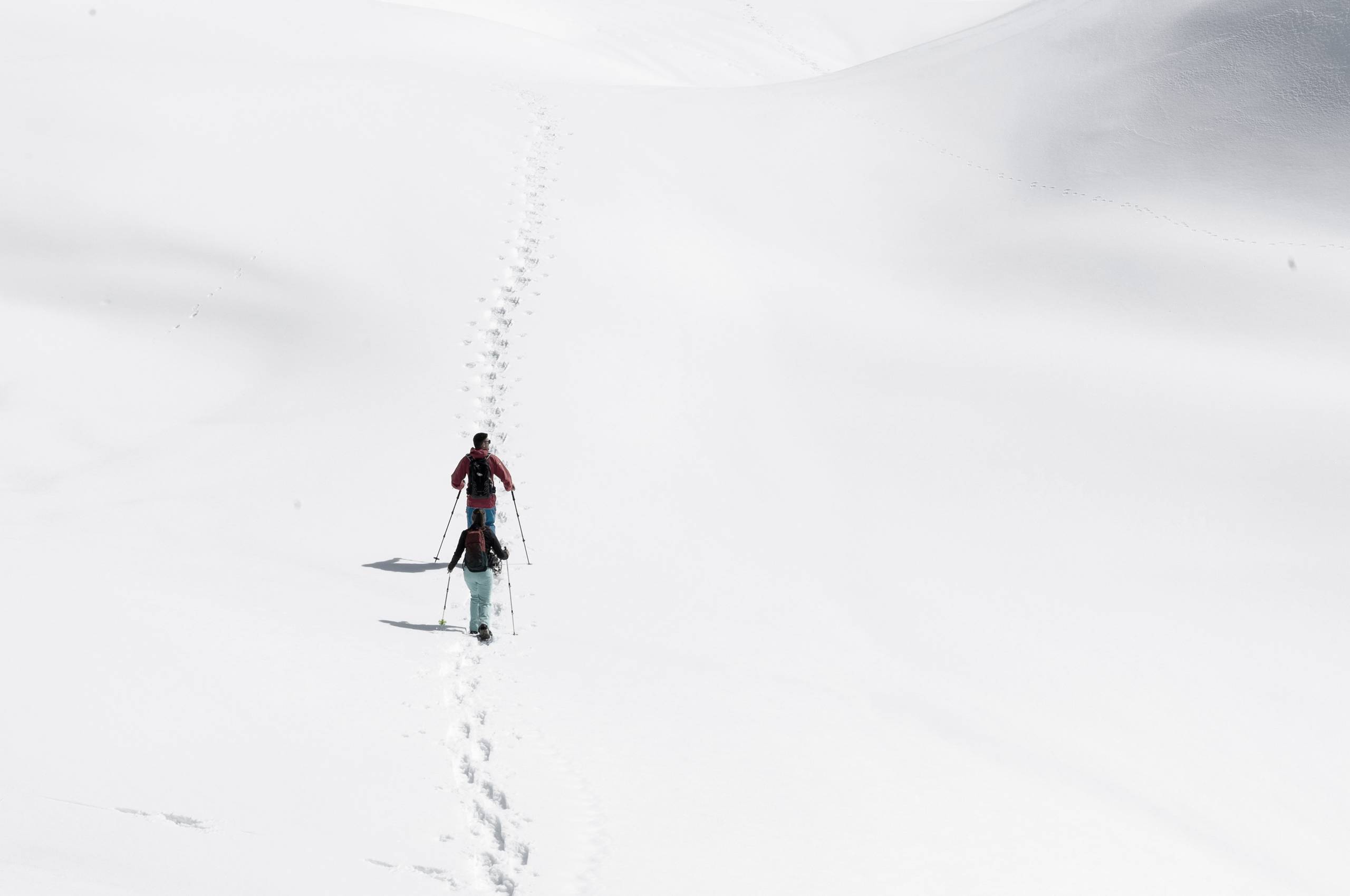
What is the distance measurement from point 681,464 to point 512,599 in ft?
14.2

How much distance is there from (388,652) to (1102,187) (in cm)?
1758

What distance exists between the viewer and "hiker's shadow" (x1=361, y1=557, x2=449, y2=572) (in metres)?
11.0

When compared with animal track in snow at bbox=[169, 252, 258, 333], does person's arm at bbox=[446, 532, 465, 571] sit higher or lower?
lower

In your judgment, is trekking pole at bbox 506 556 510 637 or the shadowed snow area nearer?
the shadowed snow area

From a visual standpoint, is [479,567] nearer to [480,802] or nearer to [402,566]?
[402,566]

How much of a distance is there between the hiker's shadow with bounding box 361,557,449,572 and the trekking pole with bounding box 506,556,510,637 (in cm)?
65

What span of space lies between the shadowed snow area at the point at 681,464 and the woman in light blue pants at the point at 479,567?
0.30 m

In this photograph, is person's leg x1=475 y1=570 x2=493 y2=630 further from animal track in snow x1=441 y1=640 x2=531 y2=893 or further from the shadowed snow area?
animal track in snow x1=441 y1=640 x2=531 y2=893

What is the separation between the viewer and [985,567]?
11758 mm

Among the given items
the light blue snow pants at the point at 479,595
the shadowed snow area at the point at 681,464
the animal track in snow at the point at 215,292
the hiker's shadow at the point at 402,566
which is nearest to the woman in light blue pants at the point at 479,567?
the light blue snow pants at the point at 479,595

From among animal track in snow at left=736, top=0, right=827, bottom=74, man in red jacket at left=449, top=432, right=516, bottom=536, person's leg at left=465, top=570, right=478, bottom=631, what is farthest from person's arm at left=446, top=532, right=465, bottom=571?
animal track in snow at left=736, top=0, right=827, bottom=74

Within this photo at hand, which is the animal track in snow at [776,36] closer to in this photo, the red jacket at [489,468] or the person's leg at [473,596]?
the red jacket at [489,468]

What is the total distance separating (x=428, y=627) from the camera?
9.50 m

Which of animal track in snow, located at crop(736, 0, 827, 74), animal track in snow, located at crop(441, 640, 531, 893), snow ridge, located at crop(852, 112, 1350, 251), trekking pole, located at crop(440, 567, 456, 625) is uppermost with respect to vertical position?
animal track in snow, located at crop(736, 0, 827, 74)
